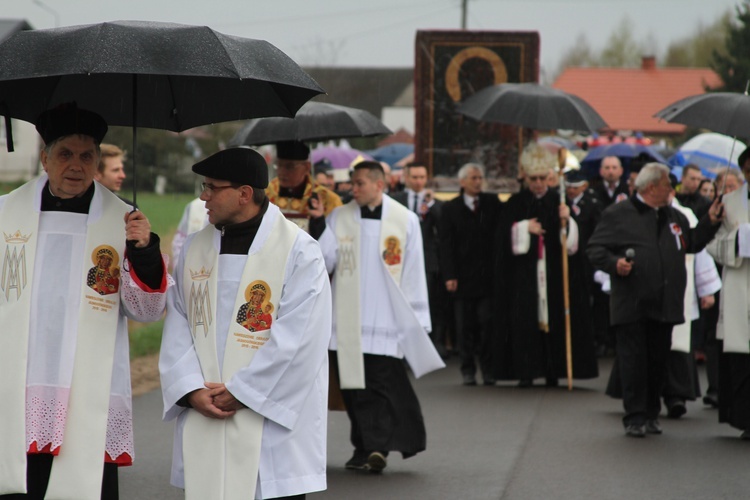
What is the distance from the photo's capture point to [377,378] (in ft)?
27.9

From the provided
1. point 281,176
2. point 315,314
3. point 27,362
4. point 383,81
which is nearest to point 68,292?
point 27,362

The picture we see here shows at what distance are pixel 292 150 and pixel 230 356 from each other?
3.38 meters

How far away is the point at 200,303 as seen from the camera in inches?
195

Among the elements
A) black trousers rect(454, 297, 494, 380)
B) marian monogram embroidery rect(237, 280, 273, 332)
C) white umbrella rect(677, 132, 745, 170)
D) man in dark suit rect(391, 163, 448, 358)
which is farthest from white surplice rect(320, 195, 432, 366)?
white umbrella rect(677, 132, 745, 170)

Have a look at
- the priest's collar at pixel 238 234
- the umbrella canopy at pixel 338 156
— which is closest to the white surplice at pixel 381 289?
the priest's collar at pixel 238 234

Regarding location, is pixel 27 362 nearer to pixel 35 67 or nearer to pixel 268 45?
pixel 35 67

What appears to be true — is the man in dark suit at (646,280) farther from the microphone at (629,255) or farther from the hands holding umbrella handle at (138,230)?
the hands holding umbrella handle at (138,230)

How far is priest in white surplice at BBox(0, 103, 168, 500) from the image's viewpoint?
484cm

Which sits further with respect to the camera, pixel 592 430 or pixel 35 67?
pixel 592 430

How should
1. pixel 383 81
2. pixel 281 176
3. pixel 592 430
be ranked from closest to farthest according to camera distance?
pixel 281 176, pixel 592 430, pixel 383 81

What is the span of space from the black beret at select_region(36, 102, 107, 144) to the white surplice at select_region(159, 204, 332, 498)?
2.11 ft

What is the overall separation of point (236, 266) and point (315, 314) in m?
0.36

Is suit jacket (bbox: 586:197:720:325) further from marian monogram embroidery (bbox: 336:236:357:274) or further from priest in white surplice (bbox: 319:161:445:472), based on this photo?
marian monogram embroidery (bbox: 336:236:357:274)

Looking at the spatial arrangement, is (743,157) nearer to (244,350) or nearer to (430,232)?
(244,350)
